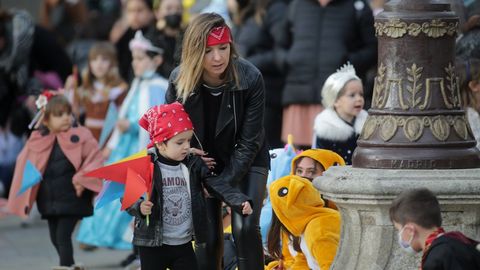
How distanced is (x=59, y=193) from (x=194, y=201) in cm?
283

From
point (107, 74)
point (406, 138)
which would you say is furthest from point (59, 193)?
point (406, 138)

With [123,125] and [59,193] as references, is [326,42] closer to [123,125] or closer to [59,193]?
[123,125]

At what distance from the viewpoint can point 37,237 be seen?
13.4 meters

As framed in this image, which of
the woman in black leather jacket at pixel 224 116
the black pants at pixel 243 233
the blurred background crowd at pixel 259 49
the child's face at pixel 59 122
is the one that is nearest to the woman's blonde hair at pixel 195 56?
the woman in black leather jacket at pixel 224 116

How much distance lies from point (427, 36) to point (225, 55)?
1.17 metres

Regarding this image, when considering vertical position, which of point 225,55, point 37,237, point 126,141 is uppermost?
point 225,55

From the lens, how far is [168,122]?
7.97 meters

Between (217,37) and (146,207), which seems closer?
(146,207)

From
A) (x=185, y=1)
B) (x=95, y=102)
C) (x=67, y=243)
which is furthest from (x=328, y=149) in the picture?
(x=185, y=1)

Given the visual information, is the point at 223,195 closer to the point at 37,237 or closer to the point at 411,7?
the point at 411,7

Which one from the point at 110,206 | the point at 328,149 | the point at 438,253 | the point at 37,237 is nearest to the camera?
the point at 438,253

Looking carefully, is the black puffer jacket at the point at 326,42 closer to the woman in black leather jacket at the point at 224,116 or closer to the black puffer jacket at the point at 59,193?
the black puffer jacket at the point at 59,193

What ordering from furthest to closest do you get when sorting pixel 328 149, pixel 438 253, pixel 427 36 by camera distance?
pixel 328 149 → pixel 427 36 → pixel 438 253

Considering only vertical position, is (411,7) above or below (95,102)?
above
